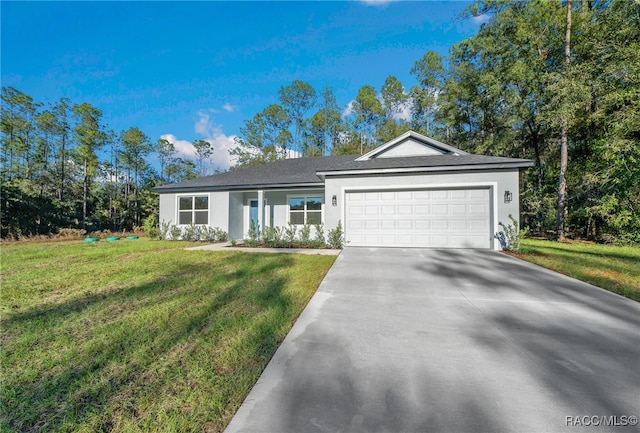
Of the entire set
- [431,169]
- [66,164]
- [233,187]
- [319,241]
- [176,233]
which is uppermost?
[66,164]

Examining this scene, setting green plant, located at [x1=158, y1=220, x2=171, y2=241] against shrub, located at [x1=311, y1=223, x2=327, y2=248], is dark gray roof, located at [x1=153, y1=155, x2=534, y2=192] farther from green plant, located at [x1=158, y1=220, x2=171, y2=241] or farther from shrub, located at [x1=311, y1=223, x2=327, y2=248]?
shrub, located at [x1=311, y1=223, x2=327, y2=248]

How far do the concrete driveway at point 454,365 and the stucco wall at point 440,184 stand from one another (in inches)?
174

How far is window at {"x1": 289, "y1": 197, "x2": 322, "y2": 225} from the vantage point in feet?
36.4

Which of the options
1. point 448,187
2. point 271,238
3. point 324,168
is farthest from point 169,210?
point 448,187

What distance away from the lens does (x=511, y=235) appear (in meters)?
7.70

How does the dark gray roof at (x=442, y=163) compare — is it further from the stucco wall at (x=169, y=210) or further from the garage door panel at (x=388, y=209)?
the stucco wall at (x=169, y=210)

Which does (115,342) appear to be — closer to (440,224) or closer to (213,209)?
(440,224)

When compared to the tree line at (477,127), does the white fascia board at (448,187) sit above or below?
below

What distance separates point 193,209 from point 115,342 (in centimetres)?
1012

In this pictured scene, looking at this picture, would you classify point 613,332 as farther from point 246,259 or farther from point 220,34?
point 220,34

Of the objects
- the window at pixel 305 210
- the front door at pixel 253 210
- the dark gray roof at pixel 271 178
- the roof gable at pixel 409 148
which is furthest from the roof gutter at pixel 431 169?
the front door at pixel 253 210

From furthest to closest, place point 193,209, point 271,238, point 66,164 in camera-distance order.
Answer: point 66,164 → point 193,209 → point 271,238

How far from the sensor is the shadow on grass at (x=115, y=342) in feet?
5.53

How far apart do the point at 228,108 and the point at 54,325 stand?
2133 cm
